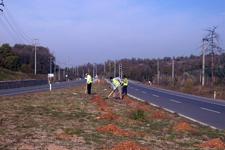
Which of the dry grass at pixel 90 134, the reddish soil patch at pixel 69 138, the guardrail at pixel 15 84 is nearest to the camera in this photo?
the dry grass at pixel 90 134

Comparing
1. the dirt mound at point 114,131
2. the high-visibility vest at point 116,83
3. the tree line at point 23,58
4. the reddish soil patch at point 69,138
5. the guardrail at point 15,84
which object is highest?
the tree line at point 23,58

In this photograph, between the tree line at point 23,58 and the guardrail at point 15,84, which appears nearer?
the guardrail at point 15,84

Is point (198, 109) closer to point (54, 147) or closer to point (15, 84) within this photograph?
point (54, 147)

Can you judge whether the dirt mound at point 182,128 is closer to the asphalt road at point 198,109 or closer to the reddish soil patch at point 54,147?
the asphalt road at point 198,109

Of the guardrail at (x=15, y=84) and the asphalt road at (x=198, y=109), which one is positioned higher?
the guardrail at (x=15, y=84)

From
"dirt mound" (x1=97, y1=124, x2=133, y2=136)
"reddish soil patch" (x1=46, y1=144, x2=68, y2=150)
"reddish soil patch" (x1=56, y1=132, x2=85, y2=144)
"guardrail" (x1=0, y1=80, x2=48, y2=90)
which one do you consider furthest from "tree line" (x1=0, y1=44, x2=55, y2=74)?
"reddish soil patch" (x1=46, y1=144, x2=68, y2=150)

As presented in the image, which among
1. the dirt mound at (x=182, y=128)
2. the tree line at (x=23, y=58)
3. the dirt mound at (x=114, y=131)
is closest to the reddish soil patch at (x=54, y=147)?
the dirt mound at (x=114, y=131)

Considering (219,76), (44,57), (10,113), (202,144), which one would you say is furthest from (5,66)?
(202,144)

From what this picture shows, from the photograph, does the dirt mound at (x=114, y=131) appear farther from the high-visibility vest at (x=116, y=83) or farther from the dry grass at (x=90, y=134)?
the high-visibility vest at (x=116, y=83)

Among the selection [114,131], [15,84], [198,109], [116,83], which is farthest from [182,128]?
[15,84]

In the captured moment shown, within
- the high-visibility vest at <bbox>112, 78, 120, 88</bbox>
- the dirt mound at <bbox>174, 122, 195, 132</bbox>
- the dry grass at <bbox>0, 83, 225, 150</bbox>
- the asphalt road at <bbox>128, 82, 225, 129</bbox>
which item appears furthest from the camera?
the high-visibility vest at <bbox>112, 78, 120, 88</bbox>

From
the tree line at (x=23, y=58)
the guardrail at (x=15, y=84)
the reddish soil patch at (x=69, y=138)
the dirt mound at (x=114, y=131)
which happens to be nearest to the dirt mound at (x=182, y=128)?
the dirt mound at (x=114, y=131)

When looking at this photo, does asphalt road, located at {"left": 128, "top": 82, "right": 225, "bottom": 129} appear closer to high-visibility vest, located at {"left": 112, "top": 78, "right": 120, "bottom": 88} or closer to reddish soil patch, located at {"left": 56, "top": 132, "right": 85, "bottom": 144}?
high-visibility vest, located at {"left": 112, "top": 78, "right": 120, "bottom": 88}

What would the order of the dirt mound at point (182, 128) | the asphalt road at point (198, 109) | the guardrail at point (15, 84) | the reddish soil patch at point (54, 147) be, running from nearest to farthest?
the reddish soil patch at point (54, 147), the dirt mound at point (182, 128), the asphalt road at point (198, 109), the guardrail at point (15, 84)
